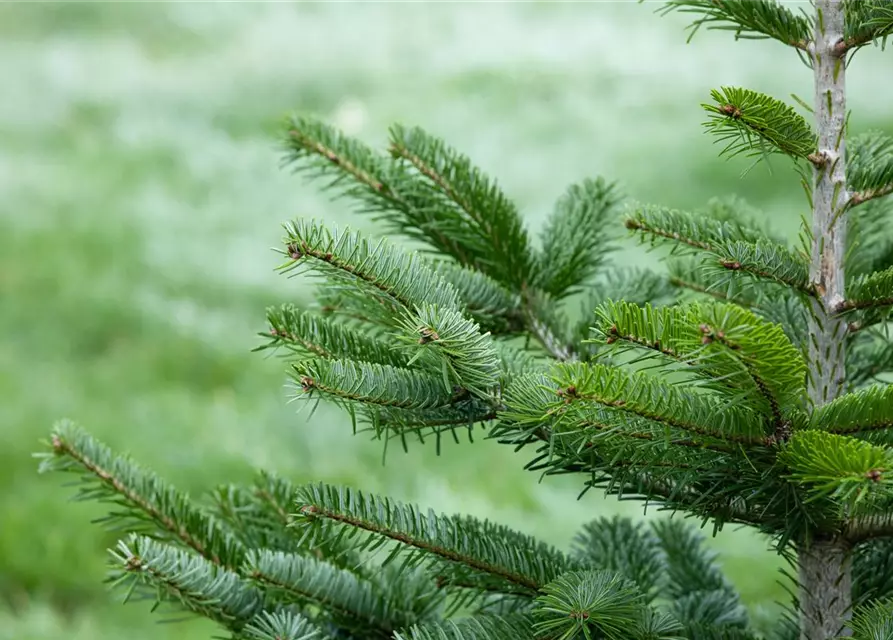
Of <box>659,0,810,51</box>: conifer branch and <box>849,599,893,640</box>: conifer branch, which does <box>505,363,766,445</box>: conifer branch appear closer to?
<box>849,599,893,640</box>: conifer branch

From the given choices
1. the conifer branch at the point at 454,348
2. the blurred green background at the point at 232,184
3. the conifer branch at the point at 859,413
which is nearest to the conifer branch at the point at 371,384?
the conifer branch at the point at 454,348

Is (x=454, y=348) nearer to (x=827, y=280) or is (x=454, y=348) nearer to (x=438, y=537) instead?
(x=438, y=537)

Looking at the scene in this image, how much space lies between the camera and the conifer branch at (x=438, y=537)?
2.17 feet

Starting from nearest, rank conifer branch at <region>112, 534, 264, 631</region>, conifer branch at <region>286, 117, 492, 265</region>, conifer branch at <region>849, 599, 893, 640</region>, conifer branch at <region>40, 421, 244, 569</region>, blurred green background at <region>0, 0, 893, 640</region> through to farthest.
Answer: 1. conifer branch at <region>849, 599, 893, 640</region>
2. conifer branch at <region>112, 534, 264, 631</region>
3. conifer branch at <region>40, 421, 244, 569</region>
4. conifer branch at <region>286, 117, 492, 265</region>
5. blurred green background at <region>0, 0, 893, 640</region>

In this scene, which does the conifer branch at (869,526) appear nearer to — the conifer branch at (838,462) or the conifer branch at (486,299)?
the conifer branch at (838,462)

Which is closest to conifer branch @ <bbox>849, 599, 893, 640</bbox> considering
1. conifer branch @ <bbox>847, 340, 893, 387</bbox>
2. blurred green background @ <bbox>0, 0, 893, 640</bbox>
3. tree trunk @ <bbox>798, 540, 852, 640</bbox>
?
tree trunk @ <bbox>798, 540, 852, 640</bbox>

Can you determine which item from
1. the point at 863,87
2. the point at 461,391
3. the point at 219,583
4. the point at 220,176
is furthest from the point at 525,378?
the point at 863,87

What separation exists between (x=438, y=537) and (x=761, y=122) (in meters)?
0.36

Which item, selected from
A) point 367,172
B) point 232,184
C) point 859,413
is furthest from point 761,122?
point 232,184

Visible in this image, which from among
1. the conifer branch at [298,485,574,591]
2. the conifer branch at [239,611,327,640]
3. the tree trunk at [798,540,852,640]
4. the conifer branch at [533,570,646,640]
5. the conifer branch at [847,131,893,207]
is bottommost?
the conifer branch at [239,611,327,640]

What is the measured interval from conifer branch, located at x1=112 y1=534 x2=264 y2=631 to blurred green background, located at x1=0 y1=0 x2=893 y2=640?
39.2 inches

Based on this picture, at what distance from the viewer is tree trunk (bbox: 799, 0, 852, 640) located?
0.68m

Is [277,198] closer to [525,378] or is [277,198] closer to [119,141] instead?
[119,141]

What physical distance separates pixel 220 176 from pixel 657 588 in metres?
3.44
